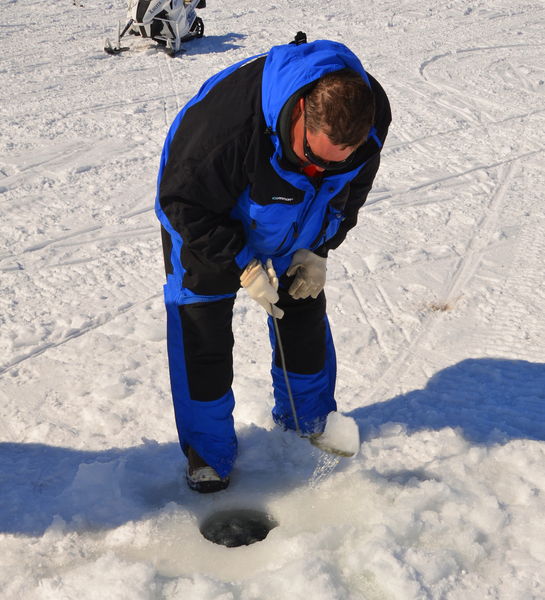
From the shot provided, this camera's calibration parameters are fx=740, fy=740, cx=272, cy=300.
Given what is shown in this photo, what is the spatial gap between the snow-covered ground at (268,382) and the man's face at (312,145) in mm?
1225

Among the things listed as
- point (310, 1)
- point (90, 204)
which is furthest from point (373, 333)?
point (310, 1)

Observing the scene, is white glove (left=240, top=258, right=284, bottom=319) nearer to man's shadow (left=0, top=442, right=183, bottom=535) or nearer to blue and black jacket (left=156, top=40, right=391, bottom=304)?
blue and black jacket (left=156, top=40, right=391, bottom=304)

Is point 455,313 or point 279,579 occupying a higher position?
point 279,579

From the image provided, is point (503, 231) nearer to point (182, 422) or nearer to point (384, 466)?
point (384, 466)

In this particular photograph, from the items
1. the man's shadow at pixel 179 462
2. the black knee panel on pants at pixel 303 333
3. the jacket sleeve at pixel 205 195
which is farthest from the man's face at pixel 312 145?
the man's shadow at pixel 179 462

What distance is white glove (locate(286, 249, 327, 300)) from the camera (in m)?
2.65

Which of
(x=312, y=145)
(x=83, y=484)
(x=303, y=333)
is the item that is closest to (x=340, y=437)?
(x=303, y=333)

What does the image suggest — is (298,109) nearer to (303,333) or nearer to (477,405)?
(303,333)

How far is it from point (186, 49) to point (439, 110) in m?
3.56

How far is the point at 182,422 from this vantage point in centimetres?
280

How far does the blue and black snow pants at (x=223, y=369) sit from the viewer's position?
2639 mm

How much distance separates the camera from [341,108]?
1961mm

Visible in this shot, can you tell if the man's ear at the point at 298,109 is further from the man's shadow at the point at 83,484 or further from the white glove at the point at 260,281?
the man's shadow at the point at 83,484

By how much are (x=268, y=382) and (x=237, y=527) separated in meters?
0.91
